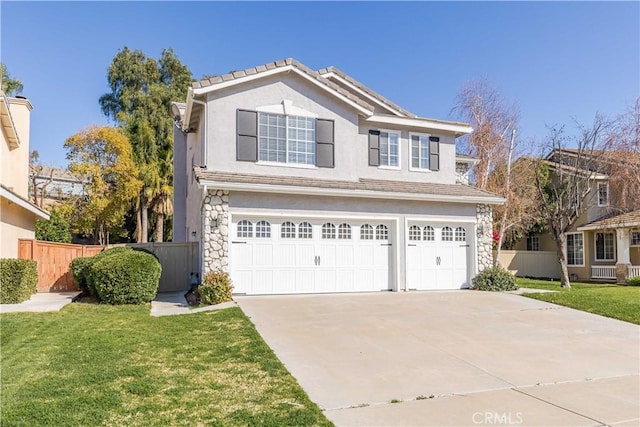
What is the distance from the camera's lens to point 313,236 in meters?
14.1

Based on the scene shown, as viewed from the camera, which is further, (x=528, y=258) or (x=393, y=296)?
(x=528, y=258)

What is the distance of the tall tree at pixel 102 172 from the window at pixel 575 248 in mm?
24914

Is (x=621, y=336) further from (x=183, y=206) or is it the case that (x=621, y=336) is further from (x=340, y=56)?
(x=183, y=206)

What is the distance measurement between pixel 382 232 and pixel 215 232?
536cm

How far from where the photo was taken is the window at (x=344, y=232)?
1445 cm

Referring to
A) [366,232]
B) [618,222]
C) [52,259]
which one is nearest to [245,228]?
[366,232]

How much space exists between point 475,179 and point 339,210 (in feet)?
44.1

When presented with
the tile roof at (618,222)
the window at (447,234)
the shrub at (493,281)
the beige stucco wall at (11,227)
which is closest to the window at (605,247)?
the tile roof at (618,222)

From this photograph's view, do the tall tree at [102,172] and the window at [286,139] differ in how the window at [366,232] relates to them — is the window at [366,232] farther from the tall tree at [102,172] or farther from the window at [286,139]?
the tall tree at [102,172]

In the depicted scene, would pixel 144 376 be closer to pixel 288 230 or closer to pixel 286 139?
pixel 288 230

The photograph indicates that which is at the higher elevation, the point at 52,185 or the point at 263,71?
the point at 263,71

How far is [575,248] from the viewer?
2634cm

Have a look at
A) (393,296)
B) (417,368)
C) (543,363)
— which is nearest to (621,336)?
(543,363)

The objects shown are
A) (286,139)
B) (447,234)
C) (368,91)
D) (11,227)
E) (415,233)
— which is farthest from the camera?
(368,91)
